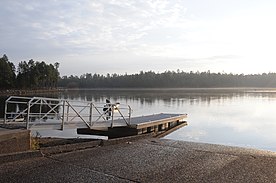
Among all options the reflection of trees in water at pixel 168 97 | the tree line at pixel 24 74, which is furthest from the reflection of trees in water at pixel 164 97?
the tree line at pixel 24 74

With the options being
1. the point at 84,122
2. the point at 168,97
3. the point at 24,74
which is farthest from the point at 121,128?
the point at 24,74

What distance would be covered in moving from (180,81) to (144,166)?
124658 mm

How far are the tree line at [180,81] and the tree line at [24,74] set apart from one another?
52989 mm

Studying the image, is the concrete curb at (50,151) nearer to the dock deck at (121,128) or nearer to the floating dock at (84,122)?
the floating dock at (84,122)

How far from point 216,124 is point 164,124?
5.18 meters

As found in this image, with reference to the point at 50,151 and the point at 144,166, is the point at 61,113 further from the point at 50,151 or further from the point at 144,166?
the point at 144,166

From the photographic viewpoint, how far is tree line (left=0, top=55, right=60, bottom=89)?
69938 mm

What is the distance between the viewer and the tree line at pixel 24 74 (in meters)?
69.9

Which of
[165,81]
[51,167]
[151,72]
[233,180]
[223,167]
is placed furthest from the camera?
[151,72]

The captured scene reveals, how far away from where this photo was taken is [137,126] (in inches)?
544

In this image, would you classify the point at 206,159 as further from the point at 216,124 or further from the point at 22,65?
the point at 22,65

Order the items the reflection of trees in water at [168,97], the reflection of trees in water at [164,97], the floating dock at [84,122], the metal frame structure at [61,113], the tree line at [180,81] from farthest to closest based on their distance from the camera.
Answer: the tree line at [180,81], the reflection of trees in water at [168,97], the reflection of trees in water at [164,97], the floating dock at [84,122], the metal frame structure at [61,113]

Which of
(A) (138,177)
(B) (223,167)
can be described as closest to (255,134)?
(B) (223,167)

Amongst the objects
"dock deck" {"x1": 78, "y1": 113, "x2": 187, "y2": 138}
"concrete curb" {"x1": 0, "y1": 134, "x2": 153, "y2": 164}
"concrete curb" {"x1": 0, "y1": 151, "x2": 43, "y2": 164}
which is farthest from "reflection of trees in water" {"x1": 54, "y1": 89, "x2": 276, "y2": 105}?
"concrete curb" {"x1": 0, "y1": 151, "x2": 43, "y2": 164}
